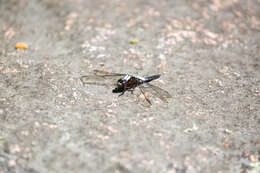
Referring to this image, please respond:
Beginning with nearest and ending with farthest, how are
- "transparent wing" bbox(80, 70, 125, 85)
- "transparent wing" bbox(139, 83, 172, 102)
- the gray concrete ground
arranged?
the gray concrete ground → "transparent wing" bbox(139, 83, 172, 102) → "transparent wing" bbox(80, 70, 125, 85)

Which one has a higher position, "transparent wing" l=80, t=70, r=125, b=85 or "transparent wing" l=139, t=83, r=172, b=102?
"transparent wing" l=80, t=70, r=125, b=85

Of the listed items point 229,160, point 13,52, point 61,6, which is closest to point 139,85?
point 229,160

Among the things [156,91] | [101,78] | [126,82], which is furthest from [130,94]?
[101,78]

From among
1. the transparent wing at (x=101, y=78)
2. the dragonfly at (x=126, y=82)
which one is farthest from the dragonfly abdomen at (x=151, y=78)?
the transparent wing at (x=101, y=78)

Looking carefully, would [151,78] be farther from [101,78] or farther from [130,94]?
[101,78]

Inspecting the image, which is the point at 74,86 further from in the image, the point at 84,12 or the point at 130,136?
the point at 84,12

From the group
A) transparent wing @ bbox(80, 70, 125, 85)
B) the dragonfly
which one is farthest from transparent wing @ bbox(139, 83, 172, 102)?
transparent wing @ bbox(80, 70, 125, 85)

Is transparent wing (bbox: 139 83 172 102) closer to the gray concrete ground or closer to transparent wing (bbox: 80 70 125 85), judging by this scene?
the gray concrete ground

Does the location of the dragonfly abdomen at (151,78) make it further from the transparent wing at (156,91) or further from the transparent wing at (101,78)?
the transparent wing at (101,78)
